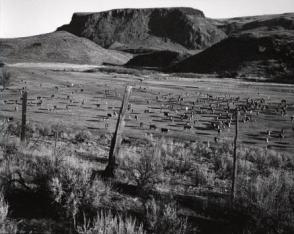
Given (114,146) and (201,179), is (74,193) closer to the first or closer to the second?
(114,146)

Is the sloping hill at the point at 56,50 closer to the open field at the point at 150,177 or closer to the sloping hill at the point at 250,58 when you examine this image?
the sloping hill at the point at 250,58

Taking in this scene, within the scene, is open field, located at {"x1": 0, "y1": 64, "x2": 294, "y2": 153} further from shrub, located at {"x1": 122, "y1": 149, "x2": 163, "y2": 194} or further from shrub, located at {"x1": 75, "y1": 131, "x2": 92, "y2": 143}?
shrub, located at {"x1": 122, "y1": 149, "x2": 163, "y2": 194}

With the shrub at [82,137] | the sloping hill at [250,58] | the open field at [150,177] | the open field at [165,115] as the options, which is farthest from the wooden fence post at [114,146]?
the sloping hill at [250,58]

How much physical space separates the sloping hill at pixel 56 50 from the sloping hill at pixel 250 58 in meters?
35.2

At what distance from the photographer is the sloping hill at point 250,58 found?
277 feet

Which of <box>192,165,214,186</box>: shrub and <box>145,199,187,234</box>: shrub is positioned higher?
<box>145,199,187,234</box>: shrub

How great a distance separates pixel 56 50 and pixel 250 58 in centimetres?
5977

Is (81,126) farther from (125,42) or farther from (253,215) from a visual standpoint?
(125,42)

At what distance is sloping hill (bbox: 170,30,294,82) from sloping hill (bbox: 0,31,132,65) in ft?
116

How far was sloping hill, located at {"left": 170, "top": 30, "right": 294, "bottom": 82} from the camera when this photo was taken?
277 feet

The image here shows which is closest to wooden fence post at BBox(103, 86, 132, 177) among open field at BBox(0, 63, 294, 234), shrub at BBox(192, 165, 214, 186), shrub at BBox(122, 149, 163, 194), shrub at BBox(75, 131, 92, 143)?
open field at BBox(0, 63, 294, 234)

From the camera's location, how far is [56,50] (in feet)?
416

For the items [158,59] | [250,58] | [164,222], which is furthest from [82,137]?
[158,59]

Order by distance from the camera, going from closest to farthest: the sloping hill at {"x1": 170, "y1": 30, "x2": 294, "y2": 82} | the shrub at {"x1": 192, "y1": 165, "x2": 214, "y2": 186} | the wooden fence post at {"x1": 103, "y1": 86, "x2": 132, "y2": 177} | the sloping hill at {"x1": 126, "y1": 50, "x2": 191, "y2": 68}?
the wooden fence post at {"x1": 103, "y1": 86, "x2": 132, "y2": 177}, the shrub at {"x1": 192, "y1": 165, "x2": 214, "y2": 186}, the sloping hill at {"x1": 170, "y1": 30, "x2": 294, "y2": 82}, the sloping hill at {"x1": 126, "y1": 50, "x2": 191, "y2": 68}
